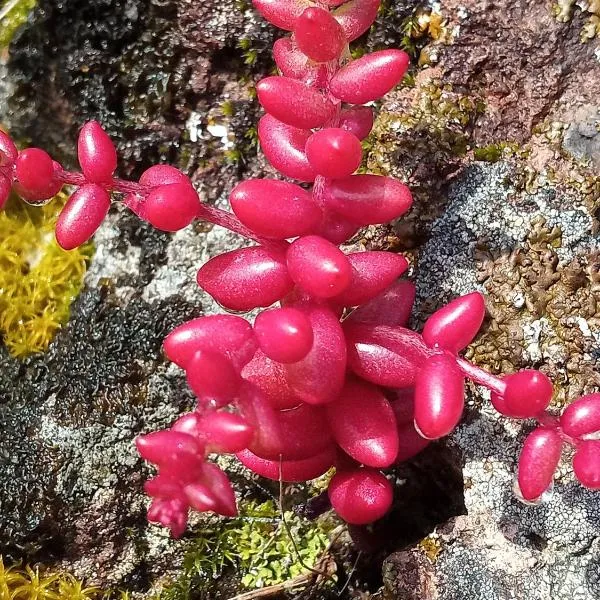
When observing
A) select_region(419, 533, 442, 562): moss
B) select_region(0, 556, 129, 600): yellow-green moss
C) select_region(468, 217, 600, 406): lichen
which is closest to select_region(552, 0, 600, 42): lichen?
select_region(468, 217, 600, 406): lichen

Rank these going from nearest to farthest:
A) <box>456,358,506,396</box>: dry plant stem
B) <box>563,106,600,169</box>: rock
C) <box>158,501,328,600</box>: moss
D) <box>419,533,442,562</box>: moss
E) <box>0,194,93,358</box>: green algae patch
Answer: <box>456,358,506,396</box>: dry plant stem
<box>419,533,442,562</box>: moss
<box>563,106,600,169</box>: rock
<box>158,501,328,600</box>: moss
<box>0,194,93,358</box>: green algae patch

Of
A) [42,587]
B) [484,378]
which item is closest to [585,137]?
[484,378]

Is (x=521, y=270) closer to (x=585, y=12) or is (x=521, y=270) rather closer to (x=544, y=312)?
(x=544, y=312)

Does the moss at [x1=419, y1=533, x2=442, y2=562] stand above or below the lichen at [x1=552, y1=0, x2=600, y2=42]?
below

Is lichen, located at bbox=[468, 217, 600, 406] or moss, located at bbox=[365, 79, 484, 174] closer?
lichen, located at bbox=[468, 217, 600, 406]

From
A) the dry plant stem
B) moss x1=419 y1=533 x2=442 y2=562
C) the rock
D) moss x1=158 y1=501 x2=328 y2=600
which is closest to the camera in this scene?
the dry plant stem

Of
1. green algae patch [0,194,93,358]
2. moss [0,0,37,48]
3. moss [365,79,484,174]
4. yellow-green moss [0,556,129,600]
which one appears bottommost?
yellow-green moss [0,556,129,600]

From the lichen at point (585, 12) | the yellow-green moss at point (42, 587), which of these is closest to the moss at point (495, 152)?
the lichen at point (585, 12)

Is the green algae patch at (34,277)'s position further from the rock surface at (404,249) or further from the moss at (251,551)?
the moss at (251,551)

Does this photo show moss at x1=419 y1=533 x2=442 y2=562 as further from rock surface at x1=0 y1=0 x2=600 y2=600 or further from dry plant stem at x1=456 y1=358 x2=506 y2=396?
dry plant stem at x1=456 y1=358 x2=506 y2=396
